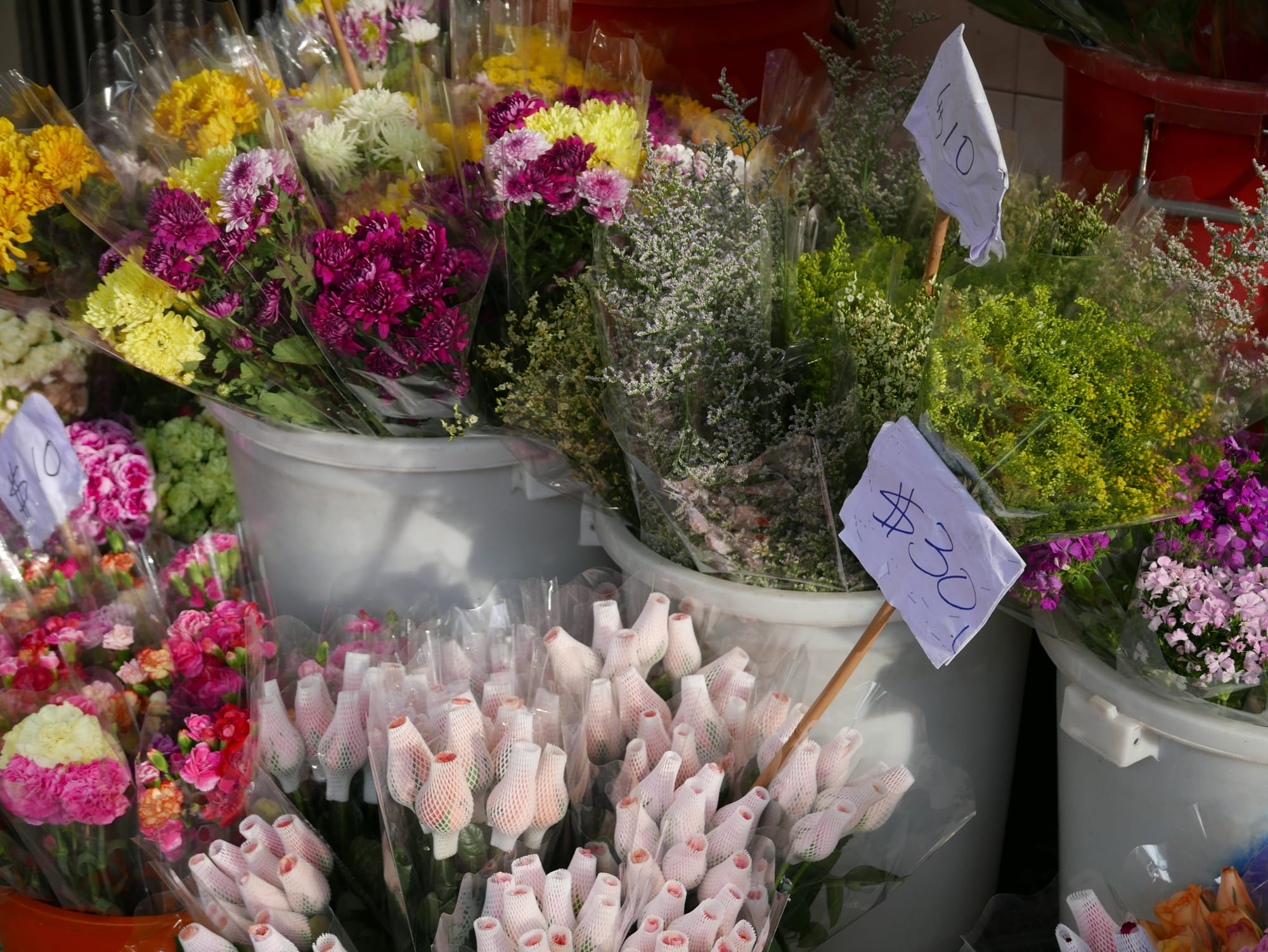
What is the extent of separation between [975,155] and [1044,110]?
1.26 meters

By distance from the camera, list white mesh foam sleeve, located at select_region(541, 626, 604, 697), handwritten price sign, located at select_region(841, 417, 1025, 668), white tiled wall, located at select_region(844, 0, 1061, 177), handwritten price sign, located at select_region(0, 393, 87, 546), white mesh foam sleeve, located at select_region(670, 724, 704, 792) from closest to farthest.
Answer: handwritten price sign, located at select_region(841, 417, 1025, 668), white mesh foam sleeve, located at select_region(670, 724, 704, 792), white mesh foam sleeve, located at select_region(541, 626, 604, 697), handwritten price sign, located at select_region(0, 393, 87, 546), white tiled wall, located at select_region(844, 0, 1061, 177)

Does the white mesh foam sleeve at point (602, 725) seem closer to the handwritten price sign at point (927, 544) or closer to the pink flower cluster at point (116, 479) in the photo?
the handwritten price sign at point (927, 544)

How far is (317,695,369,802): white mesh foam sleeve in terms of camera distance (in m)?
1.25

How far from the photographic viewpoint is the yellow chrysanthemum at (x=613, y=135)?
1410mm

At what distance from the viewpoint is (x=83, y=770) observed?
1247mm

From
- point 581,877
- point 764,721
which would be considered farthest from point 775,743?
point 581,877

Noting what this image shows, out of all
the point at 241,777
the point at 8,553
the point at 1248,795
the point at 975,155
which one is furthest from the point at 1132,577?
the point at 8,553

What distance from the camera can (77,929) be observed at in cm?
127

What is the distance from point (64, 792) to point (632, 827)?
61cm

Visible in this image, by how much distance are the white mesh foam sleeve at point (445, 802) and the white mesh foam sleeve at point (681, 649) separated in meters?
0.30

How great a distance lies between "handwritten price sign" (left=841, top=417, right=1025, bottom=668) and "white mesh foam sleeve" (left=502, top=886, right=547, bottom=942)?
41 cm

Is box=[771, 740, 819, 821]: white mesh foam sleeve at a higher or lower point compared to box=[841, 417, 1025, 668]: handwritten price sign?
lower

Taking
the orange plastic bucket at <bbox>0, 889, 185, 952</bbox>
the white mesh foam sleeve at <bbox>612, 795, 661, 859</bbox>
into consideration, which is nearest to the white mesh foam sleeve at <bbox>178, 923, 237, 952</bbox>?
the orange plastic bucket at <bbox>0, 889, 185, 952</bbox>

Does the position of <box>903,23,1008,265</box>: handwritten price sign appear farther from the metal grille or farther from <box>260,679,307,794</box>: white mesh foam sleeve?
the metal grille
